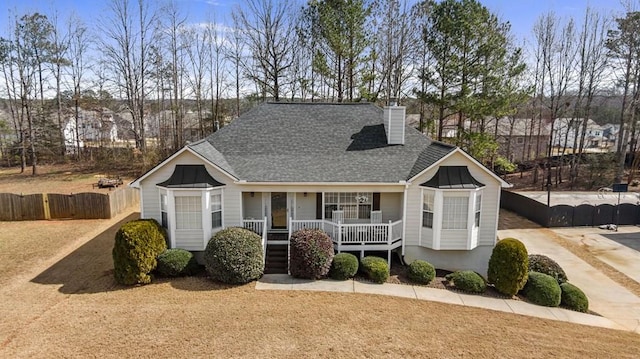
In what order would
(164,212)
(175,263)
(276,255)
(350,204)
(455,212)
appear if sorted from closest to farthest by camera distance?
(175,263), (164,212), (455,212), (276,255), (350,204)

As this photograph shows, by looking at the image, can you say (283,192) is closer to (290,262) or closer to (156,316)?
(290,262)

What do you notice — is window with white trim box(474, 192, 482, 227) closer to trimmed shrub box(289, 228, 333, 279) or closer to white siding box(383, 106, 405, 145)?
white siding box(383, 106, 405, 145)

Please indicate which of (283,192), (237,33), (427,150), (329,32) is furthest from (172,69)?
(427,150)

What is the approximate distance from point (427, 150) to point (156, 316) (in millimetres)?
12689

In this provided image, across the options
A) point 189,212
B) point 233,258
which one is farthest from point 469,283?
point 189,212

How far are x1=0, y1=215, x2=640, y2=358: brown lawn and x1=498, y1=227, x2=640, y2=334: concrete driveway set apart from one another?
7.30 ft

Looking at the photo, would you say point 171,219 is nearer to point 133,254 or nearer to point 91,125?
point 133,254

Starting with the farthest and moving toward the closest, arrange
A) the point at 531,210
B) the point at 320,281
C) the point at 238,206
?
the point at 531,210 → the point at 238,206 → the point at 320,281

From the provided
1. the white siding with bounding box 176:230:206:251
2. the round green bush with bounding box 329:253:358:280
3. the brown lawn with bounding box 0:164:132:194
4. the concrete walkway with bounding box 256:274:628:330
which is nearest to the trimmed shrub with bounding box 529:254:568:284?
the concrete walkway with bounding box 256:274:628:330

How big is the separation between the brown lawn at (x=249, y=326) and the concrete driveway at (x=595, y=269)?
2.22 metres

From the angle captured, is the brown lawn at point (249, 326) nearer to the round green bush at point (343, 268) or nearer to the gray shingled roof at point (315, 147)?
the round green bush at point (343, 268)

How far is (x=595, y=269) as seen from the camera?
16.5 metres

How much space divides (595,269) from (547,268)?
3898mm

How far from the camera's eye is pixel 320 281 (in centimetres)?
1387
